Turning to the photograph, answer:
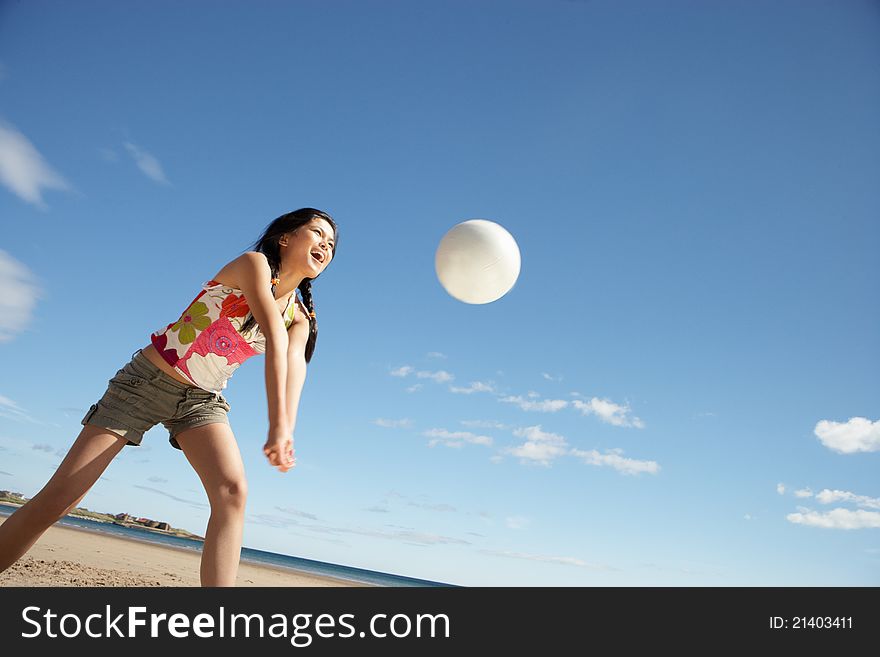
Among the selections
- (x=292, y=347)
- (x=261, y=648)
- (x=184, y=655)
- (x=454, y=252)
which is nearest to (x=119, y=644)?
(x=184, y=655)

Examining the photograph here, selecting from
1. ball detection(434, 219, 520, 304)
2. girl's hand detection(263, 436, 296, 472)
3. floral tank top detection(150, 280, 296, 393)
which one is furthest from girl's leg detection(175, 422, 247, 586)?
ball detection(434, 219, 520, 304)

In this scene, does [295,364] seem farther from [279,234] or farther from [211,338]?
[279,234]

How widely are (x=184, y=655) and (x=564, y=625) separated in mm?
1613

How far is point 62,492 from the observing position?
3041mm

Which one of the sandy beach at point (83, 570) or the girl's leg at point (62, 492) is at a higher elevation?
the girl's leg at point (62, 492)

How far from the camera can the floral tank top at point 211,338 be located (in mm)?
3354

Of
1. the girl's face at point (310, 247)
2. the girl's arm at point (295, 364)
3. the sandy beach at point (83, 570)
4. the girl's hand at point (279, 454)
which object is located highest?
the girl's face at point (310, 247)

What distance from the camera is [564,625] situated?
9.96ft

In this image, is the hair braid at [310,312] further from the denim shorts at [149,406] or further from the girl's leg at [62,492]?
the girl's leg at [62,492]

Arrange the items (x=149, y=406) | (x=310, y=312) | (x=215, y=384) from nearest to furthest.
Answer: (x=149, y=406)
(x=215, y=384)
(x=310, y=312)

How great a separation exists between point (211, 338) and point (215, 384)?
0.77 ft

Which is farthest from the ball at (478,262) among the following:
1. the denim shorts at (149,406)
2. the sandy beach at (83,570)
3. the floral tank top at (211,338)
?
the sandy beach at (83,570)

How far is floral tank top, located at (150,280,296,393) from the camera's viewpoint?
3354 millimetres

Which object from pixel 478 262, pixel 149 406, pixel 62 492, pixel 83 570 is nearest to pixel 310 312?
pixel 149 406
